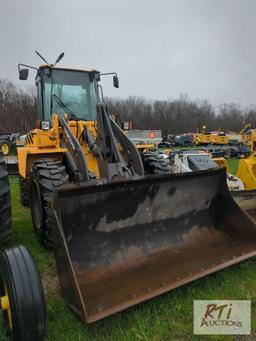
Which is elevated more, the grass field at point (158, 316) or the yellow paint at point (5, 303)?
the yellow paint at point (5, 303)

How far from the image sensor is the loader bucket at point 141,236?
10.6 feet

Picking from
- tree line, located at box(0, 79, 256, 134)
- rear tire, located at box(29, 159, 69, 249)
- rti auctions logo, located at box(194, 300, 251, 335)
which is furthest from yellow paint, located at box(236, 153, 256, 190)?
tree line, located at box(0, 79, 256, 134)

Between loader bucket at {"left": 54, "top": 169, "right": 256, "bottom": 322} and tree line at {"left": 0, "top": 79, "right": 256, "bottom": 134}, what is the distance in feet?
130

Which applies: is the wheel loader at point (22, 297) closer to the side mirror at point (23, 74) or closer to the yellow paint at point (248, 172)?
the side mirror at point (23, 74)

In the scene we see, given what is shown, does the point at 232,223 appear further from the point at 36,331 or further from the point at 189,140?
the point at 189,140

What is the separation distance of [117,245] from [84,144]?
7.55 ft

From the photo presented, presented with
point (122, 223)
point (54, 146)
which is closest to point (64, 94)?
point (54, 146)

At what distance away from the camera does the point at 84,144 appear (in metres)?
5.75

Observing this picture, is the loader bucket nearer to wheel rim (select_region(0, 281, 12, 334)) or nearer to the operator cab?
wheel rim (select_region(0, 281, 12, 334))

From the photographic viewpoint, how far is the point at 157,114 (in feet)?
220

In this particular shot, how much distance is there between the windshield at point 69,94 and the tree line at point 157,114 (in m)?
36.8

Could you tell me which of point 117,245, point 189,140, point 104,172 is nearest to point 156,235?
point 117,245

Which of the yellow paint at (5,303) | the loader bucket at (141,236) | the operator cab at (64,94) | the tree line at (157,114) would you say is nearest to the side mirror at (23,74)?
the operator cab at (64,94)

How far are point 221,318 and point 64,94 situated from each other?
15.8 feet
